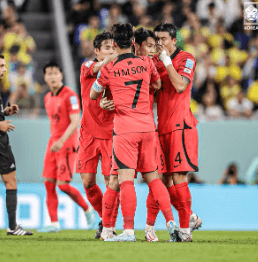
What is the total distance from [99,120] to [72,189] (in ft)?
6.68

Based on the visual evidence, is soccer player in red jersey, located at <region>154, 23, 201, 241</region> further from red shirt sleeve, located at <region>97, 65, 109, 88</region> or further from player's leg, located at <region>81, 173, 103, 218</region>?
player's leg, located at <region>81, 173, 103, 218</region>

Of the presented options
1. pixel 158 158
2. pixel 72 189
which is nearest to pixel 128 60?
pixel 158 158

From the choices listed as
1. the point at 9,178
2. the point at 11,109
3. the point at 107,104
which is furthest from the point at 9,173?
the point at 107,104

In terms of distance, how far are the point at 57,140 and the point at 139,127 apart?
2897 mm

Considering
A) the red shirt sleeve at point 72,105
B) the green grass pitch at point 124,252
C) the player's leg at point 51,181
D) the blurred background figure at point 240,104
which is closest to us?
the green grass pitch at point 124,252

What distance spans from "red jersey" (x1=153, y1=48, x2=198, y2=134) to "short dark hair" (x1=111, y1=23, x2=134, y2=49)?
74 centimetres

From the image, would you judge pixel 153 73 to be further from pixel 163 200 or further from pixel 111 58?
pixel 163 200

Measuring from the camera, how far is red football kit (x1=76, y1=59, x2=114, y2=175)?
7.09 m

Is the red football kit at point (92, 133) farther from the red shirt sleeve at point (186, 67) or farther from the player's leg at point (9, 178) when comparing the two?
the red shirt sleeve at point (186, 67)

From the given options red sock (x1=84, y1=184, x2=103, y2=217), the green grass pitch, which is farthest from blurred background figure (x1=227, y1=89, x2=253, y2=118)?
the green grass pitch

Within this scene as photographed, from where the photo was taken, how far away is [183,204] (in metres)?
6.44

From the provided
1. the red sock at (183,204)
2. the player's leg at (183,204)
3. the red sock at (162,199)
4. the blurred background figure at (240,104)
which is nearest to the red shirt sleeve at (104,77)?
the red sock at (162,199)

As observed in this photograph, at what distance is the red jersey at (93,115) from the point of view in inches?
279

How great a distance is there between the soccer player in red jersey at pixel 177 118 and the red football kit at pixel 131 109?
394 mm
